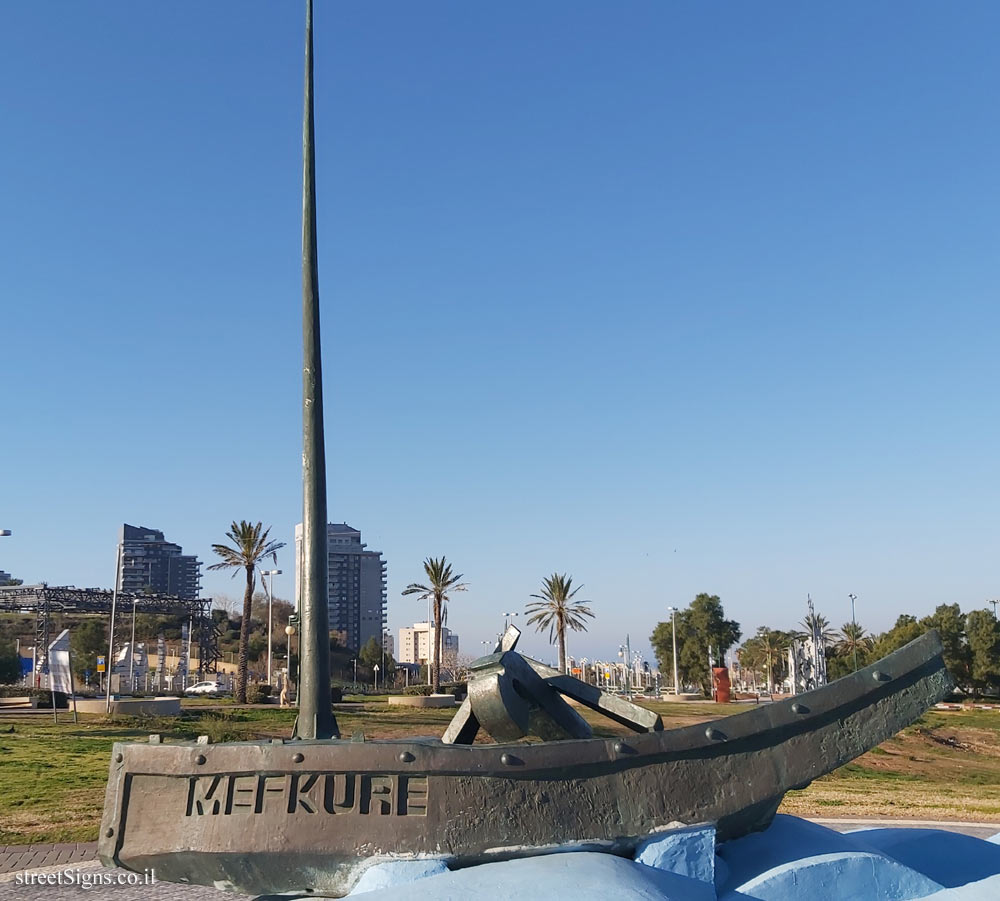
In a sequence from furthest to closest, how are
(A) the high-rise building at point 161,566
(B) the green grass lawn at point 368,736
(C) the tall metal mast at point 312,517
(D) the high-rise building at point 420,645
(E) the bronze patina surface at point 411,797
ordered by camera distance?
(A) the high-rise building at point 161,566 → (D) the high-rise building at point 420,645 → (B) the green grass lawn at point 368,736 → (C) the tall metal mast at point 312,517 → (E) the bronze patina surface at point 411,797

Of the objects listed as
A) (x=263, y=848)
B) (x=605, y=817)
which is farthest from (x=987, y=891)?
(x=263, y=848)

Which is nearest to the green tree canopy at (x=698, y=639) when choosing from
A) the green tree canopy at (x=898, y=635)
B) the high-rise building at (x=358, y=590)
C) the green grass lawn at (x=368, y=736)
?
the green tree canopy at (x=898, y=635)

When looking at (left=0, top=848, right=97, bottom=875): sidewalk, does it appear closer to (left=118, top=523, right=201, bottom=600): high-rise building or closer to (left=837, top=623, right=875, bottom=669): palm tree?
(left=837, top=623, right=875, bottom=669): palm tree

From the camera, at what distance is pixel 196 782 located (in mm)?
6199

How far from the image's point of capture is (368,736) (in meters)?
25.9

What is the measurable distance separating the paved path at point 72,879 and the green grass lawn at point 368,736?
0.90 meters

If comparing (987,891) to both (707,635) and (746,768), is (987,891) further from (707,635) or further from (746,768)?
(707,635)

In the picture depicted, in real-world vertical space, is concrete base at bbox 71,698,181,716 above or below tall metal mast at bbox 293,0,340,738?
below

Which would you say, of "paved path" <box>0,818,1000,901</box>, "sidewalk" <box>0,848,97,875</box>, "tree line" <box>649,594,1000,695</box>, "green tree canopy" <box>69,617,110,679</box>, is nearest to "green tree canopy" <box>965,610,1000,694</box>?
"tree line" <box>649,594,1000,695</box>

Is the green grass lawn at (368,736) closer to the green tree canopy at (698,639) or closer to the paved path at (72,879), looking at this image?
the paved path at (72,879)

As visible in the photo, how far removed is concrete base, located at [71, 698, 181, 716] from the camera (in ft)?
114

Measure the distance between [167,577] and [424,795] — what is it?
19169 centimetres

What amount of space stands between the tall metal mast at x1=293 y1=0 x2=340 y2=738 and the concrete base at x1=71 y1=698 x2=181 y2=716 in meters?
30.5

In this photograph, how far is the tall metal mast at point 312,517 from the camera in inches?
278
